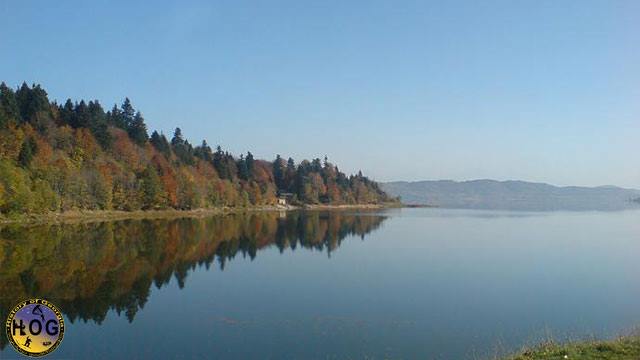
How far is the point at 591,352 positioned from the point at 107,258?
34.5m

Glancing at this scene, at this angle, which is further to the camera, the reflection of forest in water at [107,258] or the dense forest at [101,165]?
Answer: the dense forest at [101,165]

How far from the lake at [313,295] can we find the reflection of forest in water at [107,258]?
0.47ft

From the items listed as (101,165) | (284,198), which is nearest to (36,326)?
(101,165)

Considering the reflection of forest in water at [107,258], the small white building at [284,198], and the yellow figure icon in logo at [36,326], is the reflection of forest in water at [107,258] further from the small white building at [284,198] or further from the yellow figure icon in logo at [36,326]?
the small white building at [284,198]

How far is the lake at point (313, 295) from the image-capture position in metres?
19.3

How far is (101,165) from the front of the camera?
9344 centimetres

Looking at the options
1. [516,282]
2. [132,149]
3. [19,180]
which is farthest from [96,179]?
[516,282]

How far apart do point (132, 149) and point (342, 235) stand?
6143 centimetres

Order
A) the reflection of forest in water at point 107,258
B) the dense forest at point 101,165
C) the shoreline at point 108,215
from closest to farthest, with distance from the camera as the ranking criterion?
1. the reflection of forest in water at point 107,258
2. the shoreline at point 108,215
3. the dense forest at point 101,165

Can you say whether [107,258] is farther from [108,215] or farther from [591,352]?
[108,215]

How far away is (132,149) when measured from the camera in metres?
111

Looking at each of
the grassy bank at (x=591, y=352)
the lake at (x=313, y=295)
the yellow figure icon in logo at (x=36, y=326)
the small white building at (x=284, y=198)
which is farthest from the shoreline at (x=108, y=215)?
the grassy bank at (x=591, y=352)

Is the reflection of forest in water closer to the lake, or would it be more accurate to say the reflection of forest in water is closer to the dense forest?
the lake

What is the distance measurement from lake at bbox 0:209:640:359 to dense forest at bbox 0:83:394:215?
25.0 meters
